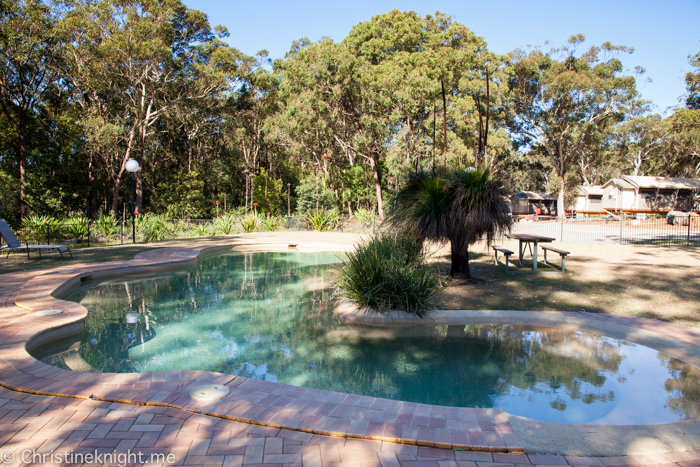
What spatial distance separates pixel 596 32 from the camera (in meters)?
28.3

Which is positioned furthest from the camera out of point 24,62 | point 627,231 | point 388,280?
point 627,231

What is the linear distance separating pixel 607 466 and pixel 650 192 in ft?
123

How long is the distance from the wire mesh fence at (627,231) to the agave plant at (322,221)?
24.9ft

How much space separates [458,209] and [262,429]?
4.80 metres

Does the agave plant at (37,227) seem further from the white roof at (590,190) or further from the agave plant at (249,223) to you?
the white roof at (590,190)

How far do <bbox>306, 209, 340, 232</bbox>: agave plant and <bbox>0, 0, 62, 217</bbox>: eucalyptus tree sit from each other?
13831 millimetres

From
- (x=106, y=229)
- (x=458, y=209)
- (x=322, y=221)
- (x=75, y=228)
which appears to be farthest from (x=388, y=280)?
(x=106, y=229)

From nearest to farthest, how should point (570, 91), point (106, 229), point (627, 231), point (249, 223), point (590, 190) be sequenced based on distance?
point (106, 229) < point (249, 223) < point (627, 231) < point (570, 91) < point (590, 190)

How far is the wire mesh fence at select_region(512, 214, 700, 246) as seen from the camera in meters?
14.1

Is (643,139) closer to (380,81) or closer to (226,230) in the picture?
(380,81)

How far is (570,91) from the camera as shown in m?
28.7

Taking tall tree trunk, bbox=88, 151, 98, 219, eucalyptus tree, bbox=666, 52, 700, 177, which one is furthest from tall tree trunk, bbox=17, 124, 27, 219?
eucalyptus tree, bbox=666, 52, 700, 177

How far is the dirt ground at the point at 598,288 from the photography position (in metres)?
5.72

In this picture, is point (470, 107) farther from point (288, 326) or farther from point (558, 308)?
point (288, 326)
